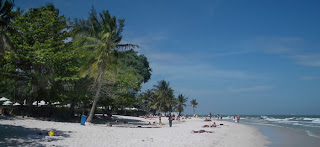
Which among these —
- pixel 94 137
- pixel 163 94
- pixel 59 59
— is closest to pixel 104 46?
pixel 59 59

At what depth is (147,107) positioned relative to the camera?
77812 mm

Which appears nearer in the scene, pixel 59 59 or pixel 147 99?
pixel 59 59

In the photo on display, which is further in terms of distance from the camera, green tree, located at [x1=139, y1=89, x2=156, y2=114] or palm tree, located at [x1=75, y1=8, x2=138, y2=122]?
green tree, located at [x1=139, y1=89, x2=156, y2=114]

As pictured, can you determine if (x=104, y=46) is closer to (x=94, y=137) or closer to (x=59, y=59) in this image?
(x=59, y=59)

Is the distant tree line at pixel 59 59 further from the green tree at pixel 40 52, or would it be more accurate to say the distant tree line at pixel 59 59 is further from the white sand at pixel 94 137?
the white sand at pixel 94 137

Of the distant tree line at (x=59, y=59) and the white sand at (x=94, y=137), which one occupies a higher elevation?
the distant tree line at (x=59, y=59)

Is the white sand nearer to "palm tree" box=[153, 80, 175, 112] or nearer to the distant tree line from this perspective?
the distant tree line

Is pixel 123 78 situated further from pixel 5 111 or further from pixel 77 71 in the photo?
pixel 5 111

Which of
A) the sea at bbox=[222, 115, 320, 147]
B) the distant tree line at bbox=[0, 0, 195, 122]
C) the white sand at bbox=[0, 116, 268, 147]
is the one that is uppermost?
the distant tree line at bbox=[0, 0, 195, 122]

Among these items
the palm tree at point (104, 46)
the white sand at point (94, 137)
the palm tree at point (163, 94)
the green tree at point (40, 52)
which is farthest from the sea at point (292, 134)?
the palm tree at point (163, 94)

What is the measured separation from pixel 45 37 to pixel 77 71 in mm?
3901

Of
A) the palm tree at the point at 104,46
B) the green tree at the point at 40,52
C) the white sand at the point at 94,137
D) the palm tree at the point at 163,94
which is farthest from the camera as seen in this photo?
the palm tree at the point at 163,94

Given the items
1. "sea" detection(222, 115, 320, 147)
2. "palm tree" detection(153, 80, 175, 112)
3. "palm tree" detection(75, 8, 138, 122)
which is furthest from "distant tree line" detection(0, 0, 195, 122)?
"palm tree" detection(153, 80, 175, 112)

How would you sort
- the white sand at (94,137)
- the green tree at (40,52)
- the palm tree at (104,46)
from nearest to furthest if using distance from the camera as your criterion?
1. the white sand at (94,137)
2. the green tree at (40,52)
3. the palm tree at (104,46)
